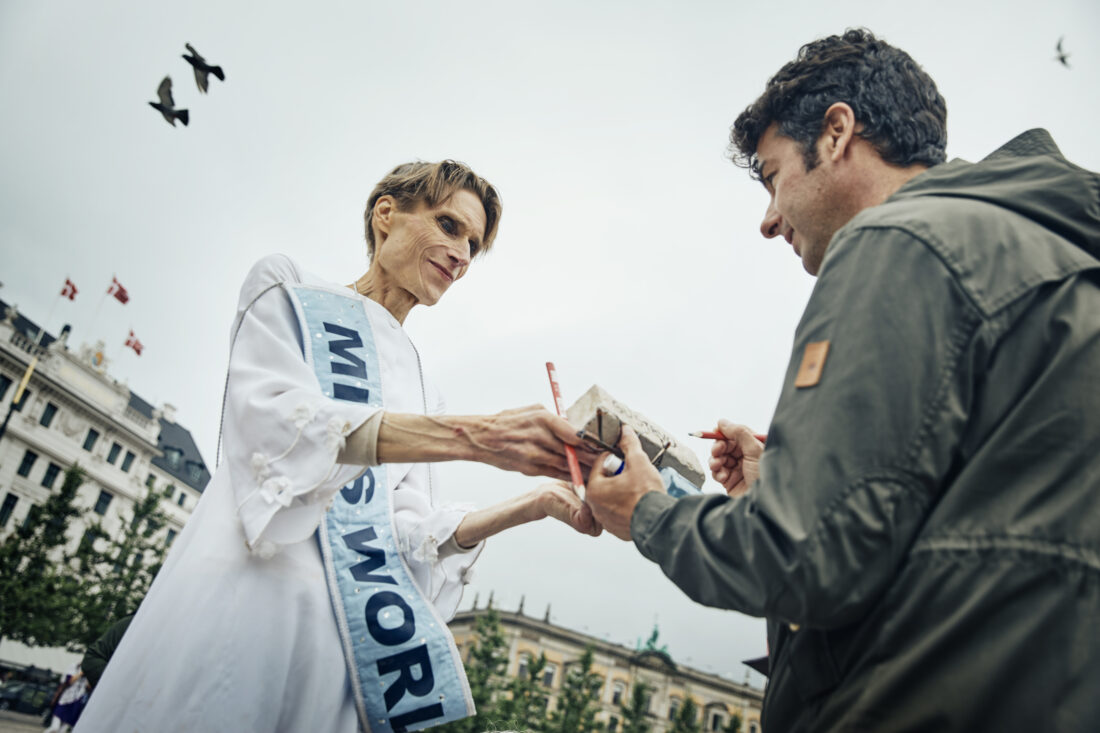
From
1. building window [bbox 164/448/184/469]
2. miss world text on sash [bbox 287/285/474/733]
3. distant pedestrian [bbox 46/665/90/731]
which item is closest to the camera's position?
miss world text on sash [bbox 287/285/474/733]

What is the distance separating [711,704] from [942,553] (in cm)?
7267

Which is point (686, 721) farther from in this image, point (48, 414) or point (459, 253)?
point (48, 414)

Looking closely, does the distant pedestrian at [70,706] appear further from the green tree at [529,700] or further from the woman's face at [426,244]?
the green tree at [529,700]

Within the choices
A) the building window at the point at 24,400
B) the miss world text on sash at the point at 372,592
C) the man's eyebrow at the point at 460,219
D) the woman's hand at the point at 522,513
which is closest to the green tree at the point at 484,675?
the woman's hand at the point at 522,513

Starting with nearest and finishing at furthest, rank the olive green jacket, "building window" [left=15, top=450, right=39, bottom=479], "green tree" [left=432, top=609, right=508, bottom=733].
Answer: the olive green jacket < "green tree" [left=432, top=609, right=508, bottom=733] < "building window" [left=15, top=450, right=39, bottom=479]

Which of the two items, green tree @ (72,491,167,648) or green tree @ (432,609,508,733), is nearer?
green tree @ (72,491,167,648)

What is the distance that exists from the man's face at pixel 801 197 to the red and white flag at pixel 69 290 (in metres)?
44.3

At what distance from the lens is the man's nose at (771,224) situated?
2.69 metres

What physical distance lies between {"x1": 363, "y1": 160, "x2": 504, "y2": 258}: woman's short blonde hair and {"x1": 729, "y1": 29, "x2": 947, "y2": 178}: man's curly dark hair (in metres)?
1.46

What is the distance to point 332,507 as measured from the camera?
260 cm

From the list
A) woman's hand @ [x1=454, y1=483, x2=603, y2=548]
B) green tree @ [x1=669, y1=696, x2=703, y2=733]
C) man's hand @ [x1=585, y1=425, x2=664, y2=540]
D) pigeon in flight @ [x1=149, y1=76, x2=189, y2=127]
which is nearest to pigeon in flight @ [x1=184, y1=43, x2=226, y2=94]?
pigeon in flight @ [x1=149, y1=76, x2=189, y2=127]

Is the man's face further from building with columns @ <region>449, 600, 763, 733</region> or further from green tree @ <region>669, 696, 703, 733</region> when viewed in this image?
building with columns @ <region>449, 600, 763, 733</region>

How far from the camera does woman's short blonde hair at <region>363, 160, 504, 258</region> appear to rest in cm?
341

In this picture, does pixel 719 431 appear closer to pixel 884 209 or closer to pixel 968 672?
pixel 884 209
